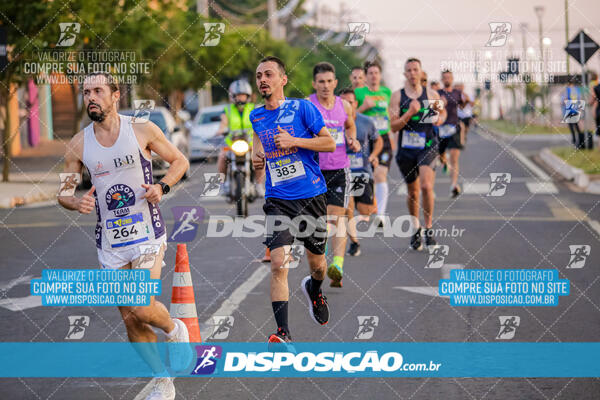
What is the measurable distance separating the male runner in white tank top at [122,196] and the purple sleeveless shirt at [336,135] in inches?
153

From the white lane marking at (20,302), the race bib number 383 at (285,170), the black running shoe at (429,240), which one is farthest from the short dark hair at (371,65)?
the race bib number 383 at (285,170)

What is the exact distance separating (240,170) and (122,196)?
9.99 m

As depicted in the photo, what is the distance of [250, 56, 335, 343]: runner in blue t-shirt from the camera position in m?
7.31

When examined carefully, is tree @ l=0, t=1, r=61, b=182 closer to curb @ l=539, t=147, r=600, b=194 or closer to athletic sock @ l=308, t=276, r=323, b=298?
curb @ l=539, t=147, r=600, b=194

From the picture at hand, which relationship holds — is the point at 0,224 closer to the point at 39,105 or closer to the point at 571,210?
the point at 571,210

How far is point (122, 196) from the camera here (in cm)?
624

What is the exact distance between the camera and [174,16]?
38.0m

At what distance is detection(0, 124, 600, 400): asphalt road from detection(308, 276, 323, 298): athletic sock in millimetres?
298

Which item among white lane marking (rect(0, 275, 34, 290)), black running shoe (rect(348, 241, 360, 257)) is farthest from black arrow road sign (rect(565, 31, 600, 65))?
white lane marking (rect(0, 275, 34, 290))

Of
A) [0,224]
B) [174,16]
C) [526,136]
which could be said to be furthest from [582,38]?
[526,136]

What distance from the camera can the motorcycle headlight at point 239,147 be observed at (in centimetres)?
1594

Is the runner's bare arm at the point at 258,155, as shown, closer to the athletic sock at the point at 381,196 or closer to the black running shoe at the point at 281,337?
the black running shoe at the point at 281,337

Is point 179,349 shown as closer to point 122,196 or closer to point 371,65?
point 122,196

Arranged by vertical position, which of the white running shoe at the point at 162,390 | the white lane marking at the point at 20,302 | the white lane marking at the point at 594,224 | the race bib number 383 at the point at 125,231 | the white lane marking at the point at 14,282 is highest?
the race bib number 383 at the point at 125,231
